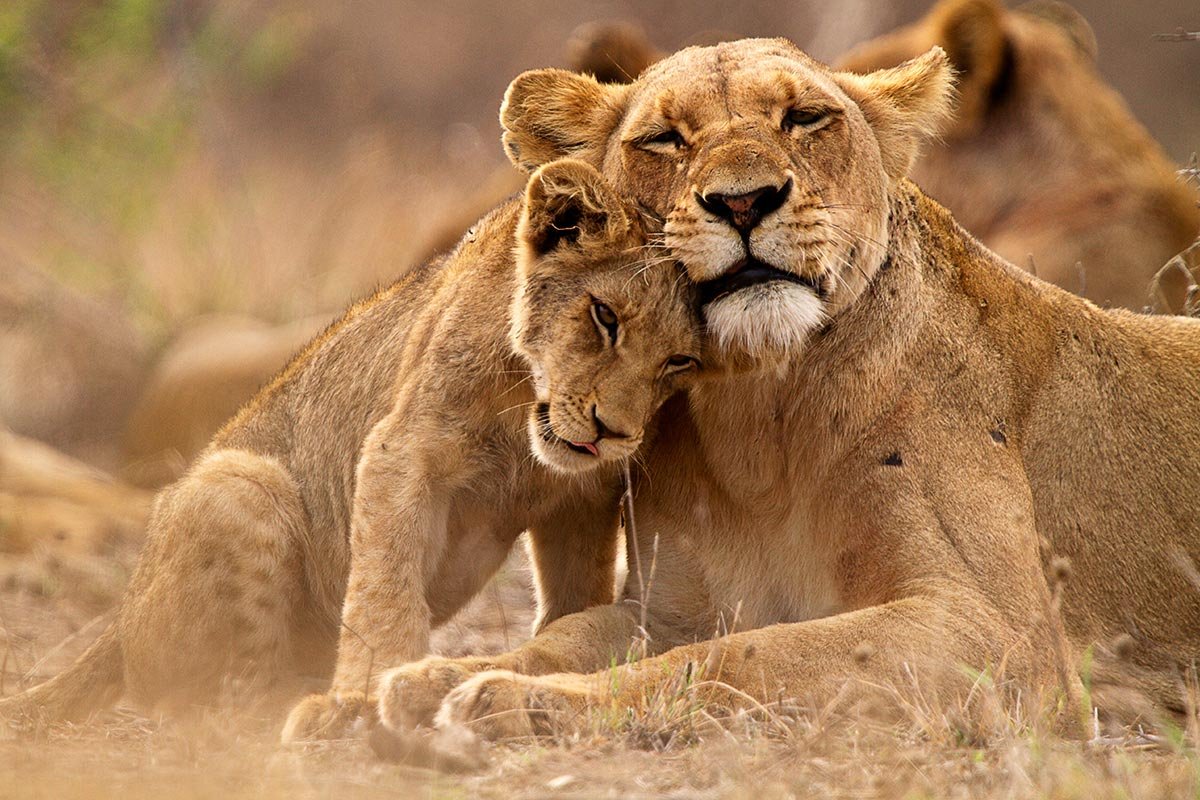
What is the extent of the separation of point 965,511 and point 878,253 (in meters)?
0.72

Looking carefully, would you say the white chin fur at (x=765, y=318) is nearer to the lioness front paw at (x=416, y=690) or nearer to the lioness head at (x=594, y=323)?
the lioness head at (x=594, y=323)

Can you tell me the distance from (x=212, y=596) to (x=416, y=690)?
4.47ft

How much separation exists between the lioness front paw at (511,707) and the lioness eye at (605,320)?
0.87 meters

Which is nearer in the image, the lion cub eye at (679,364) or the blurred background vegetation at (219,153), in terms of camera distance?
the lion cub eye at (679,364)

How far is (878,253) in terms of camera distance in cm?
443

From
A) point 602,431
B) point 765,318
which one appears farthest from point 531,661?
point 765,318

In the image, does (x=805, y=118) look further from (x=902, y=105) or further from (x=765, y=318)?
(x=765, y=318)

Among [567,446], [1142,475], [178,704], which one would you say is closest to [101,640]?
[178,704]

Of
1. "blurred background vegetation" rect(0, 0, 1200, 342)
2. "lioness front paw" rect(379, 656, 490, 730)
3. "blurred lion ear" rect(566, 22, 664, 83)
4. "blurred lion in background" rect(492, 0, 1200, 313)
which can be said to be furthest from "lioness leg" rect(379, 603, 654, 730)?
"blurred background vegetation" rect(0, 0, 1200, 342)

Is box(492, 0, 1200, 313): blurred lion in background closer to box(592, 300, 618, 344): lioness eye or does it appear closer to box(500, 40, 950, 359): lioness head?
box(500, 40, 950, 359): lioness head

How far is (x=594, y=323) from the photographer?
13.6 ft

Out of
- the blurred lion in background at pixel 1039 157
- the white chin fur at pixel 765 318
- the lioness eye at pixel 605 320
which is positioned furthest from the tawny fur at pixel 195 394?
the white chin fur at pixel 765 318

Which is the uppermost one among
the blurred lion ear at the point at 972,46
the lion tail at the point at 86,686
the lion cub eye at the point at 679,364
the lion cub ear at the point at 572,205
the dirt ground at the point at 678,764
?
the blurred lion ear at the point at 972,46

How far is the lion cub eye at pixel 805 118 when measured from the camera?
167 inches
